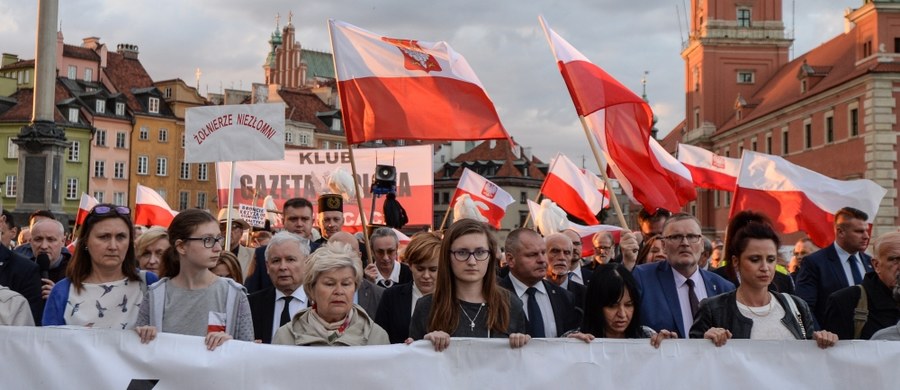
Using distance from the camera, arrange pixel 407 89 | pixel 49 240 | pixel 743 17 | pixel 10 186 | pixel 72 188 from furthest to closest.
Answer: pixel 743 17
pixel 72 188
pixel 10 186
pixel 407 89
pixel 49 240

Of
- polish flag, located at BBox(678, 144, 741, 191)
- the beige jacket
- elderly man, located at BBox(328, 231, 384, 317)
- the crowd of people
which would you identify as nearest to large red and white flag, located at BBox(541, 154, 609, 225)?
polish flag, located at BBox(678, 144, 741, 191)

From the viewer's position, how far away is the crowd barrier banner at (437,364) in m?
5.36

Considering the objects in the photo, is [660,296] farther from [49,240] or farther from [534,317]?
[49,240]

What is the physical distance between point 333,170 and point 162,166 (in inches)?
2381

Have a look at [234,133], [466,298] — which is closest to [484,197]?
[234,133]

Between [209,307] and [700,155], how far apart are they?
48.8ft

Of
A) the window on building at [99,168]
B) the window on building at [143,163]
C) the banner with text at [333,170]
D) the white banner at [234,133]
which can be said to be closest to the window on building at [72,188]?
the window on building at [99,168]

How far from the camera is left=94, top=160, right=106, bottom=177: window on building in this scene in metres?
71.3

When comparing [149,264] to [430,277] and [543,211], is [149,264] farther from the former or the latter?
[543,211]

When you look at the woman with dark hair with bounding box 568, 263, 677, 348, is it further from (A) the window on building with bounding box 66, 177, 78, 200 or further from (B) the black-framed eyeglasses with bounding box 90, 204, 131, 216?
(A) the window on building with bounding box 66, 177, 78, 200

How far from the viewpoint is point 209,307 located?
215 inches

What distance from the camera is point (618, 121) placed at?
10.9 m

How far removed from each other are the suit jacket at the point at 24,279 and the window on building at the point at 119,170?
6914cm

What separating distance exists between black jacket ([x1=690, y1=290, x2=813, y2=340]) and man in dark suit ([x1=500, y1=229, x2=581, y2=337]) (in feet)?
3.08
